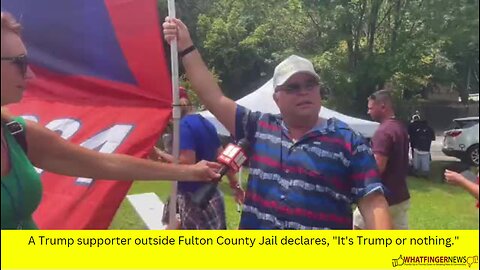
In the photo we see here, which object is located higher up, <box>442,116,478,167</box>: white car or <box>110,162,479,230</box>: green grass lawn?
<box>442,116,478,167</box>: white car

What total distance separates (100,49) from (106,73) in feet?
0.32

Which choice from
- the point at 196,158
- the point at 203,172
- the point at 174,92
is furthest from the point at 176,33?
the point at 196,158

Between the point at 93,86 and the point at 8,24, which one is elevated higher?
the point at 8,24

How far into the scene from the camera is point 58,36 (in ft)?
7.99

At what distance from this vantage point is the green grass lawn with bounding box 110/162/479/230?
8.55 feet

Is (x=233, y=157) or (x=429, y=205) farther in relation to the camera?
(x=429, y=205)

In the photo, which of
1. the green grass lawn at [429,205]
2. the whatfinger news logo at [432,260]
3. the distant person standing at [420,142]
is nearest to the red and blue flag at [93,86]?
the green grass lawn at [429,205]

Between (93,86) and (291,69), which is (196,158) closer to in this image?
(93,86)

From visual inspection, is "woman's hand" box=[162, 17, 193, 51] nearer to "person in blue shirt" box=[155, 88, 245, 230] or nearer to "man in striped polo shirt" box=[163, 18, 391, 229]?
"man in striped polo shirt" box=[163, 18, 391, 229]

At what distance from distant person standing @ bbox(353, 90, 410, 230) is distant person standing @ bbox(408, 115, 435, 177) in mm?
74

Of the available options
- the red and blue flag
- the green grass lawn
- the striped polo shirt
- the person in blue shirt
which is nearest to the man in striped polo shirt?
the striped polo shirt

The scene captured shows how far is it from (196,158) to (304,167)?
56.2 inches

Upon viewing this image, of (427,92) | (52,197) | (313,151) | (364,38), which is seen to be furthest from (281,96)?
(427,92)

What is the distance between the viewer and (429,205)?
12.5 ft
